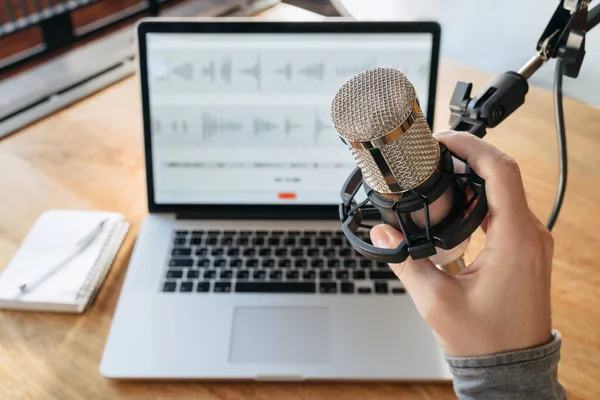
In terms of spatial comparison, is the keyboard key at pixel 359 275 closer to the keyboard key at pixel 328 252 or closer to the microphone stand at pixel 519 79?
the keyboard key at pixel 328 252

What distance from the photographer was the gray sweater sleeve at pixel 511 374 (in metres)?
0.47

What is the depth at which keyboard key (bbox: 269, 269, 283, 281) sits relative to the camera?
0.76m

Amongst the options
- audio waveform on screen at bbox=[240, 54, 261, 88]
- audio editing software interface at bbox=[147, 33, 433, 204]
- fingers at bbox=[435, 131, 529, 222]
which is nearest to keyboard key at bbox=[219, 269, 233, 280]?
audio editing software interface at bbox=[147, 33, 433, 204]

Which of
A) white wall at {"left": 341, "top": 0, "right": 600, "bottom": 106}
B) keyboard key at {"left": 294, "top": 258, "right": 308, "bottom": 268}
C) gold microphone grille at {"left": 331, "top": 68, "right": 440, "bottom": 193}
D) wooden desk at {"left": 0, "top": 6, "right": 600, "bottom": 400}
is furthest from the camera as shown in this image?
white wall at {"left": 341, "top": 0, "right": 600, "bottom": 106}

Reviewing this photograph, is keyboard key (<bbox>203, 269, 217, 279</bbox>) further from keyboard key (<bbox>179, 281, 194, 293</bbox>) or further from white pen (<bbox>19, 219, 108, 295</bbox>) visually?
white pen (<bbox>19, 219, 108, 295</bbox>)

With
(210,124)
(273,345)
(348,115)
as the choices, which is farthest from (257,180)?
(348,115)

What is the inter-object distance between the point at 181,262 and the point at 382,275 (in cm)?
25

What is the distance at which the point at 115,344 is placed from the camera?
2.26 feet

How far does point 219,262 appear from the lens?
2.54 feet

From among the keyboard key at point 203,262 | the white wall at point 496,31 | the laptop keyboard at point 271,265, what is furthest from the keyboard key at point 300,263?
the white wall at point 496,31

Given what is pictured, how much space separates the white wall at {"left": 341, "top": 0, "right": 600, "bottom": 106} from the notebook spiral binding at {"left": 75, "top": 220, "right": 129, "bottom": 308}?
66 centimetres

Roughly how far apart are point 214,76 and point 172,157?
118 millimetres

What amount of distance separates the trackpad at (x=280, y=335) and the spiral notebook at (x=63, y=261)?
0.62 ft

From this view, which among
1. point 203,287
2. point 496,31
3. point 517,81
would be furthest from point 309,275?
point 496,31
